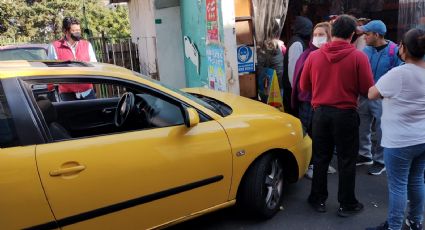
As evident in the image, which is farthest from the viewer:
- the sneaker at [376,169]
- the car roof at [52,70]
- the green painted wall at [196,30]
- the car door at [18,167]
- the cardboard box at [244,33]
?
the green painted wall at [196,30]

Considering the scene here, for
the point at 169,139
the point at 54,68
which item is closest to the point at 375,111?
the point at 169,139

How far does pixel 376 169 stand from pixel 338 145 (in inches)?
56.4

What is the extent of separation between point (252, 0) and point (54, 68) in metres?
3.48

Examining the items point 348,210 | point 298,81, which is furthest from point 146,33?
point 348,210

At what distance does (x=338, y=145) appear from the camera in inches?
128

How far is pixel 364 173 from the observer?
4336 mm

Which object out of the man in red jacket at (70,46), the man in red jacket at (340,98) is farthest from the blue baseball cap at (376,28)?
the man in red jacket at (70,46)

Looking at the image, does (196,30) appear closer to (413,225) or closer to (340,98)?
(340,98)

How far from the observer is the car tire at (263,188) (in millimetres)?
3178

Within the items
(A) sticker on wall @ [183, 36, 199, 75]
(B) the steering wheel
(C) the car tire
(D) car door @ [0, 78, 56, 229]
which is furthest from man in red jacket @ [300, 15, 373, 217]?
(A) sticker on wall @ [183, 36, 199, 75]

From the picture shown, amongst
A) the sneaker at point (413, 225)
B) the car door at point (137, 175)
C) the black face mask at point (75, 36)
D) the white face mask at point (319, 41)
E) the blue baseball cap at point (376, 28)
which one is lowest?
the sneaker at point (413, 225)

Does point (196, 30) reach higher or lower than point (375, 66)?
higher

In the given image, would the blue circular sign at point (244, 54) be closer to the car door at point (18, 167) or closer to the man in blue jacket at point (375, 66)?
the man in blue jacket at point (375, 66)

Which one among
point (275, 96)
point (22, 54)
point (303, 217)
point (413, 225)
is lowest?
point (303, 217)
